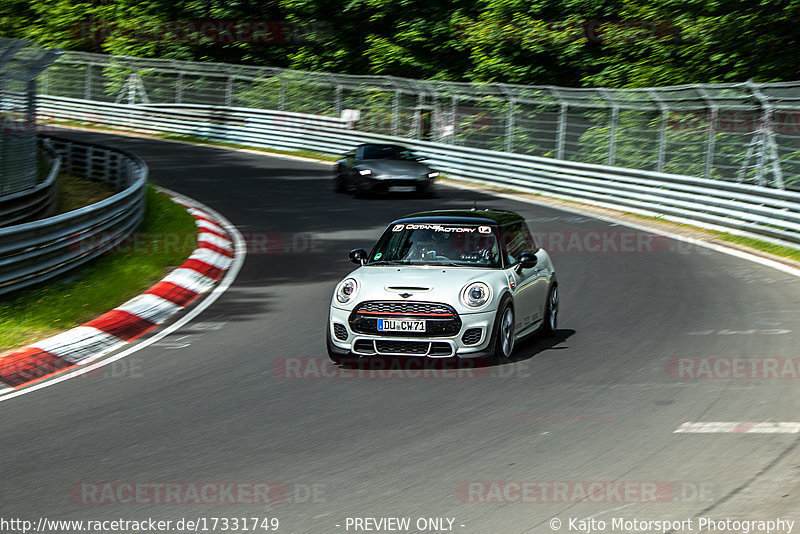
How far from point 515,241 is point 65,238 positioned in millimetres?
6135

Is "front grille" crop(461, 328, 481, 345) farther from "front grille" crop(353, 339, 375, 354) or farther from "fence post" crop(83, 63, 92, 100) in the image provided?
"fence post" crop(83, 63, 92, 100)

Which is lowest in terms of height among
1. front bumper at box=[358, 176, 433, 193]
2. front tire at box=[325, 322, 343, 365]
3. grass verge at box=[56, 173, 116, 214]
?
grass verge at box=[56, 173, 116, 214]

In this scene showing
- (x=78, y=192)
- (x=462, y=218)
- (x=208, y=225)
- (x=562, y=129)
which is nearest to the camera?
(x=462, y=218)

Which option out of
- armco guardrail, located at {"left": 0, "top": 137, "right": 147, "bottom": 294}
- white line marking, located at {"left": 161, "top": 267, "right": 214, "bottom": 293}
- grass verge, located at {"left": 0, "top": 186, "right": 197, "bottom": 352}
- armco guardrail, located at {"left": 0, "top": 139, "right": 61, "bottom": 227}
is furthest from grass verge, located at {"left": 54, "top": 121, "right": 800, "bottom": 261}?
armco guardrail, located at {"left": 0, "top": 139, "right": 61, "bottom": 227}

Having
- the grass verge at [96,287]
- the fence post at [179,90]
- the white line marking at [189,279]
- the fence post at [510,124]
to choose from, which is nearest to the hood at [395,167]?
the fence post at [510,124]

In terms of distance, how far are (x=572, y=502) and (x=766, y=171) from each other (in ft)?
47.3

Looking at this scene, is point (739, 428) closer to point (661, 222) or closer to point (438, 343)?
point (438, 343)

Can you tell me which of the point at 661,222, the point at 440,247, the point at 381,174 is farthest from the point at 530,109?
the point at 440,247

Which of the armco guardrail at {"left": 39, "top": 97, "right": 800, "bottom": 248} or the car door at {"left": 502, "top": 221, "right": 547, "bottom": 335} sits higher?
the car door at {"left": 502, "top": 221, "right": 547, "bottom": 335}

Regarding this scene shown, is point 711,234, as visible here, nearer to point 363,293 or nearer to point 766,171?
point 766,171

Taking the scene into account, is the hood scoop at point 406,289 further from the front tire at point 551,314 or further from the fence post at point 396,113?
the fence post at point 396,113

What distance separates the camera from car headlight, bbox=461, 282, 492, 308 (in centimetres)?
966

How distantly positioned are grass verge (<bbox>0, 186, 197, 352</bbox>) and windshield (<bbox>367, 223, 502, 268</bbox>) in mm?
3706

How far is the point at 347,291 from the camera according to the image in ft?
32.8
